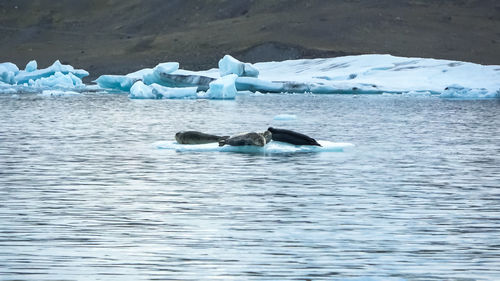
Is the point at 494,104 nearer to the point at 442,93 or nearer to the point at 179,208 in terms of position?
the point at 442,93

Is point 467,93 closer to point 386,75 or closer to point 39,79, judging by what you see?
point 386,75

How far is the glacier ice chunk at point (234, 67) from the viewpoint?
54719 mm

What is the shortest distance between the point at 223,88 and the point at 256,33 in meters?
58.6

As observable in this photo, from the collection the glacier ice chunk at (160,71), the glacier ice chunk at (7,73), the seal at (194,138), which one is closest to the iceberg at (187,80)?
the glacier ice chunk at (160,71)

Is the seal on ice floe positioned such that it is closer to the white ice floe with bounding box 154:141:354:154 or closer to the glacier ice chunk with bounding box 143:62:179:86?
the white ice floe with bounding box 154:141:354:154

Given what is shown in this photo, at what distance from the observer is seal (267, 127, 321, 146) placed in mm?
20422

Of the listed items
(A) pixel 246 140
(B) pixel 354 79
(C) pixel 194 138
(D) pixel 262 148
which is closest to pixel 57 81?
(B) pixel 354 79

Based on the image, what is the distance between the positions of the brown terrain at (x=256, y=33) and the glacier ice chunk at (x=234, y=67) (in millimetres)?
41337

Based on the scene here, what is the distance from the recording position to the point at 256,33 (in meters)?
109

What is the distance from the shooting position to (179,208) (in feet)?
42.4

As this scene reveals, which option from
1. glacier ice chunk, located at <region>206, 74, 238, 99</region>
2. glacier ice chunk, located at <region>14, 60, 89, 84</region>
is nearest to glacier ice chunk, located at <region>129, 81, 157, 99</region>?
glacier ice chunk, located at <region>206, 74, 238, 99</region>

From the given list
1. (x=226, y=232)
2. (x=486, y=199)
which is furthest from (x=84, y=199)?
(x=486, y=199)

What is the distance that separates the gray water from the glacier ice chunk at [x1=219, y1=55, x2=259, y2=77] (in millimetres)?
29561

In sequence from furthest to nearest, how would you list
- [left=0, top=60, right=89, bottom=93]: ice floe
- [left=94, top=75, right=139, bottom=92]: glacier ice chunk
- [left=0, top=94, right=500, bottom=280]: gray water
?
[left=0, top=60, right=89, bottom=93]: ice floe < [left=94, top=75, right=139, bottom=92]: glacier ice chunk < [left=0, top=94, right=500, bottom=280]: gray water
